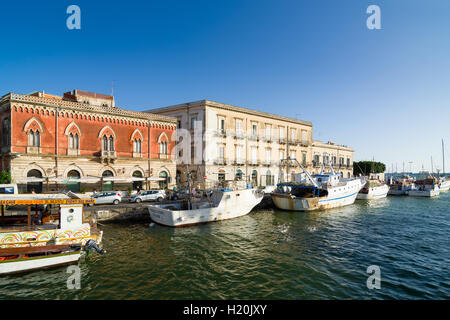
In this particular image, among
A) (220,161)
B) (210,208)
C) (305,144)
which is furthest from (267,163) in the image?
(210,208)

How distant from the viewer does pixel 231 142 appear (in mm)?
39625

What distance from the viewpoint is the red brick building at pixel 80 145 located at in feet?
77.2

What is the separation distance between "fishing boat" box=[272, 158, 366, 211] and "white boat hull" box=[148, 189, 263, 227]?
3.78 metres

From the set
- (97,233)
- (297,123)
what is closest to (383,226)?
(97,233)

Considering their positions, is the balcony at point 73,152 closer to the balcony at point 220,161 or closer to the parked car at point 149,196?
the parked car at point 149,196

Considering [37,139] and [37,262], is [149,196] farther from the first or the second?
[37,262]

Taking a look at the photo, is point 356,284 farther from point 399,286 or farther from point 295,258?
point 295,258

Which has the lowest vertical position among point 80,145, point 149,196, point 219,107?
point 149,196

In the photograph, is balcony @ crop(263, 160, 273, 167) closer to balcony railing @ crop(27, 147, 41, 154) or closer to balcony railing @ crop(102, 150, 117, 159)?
balcony railing @ crop(102, 150, 117, 159)

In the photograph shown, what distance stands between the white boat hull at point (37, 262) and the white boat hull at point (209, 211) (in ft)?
26.2

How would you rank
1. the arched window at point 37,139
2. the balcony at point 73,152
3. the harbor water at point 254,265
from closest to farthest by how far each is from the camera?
the harbor water at point 254,265
the arched window at point 37,139
the balcony at point 73,152

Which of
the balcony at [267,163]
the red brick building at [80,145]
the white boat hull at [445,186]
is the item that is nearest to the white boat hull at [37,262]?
the red brick building at [80,145]

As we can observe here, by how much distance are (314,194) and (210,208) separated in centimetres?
1373

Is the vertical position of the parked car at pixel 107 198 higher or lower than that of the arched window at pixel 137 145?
lower
